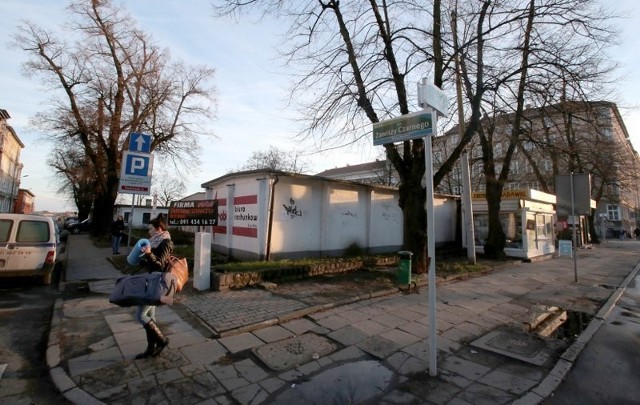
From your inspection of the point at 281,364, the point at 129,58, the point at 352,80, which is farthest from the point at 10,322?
the point at 129,58

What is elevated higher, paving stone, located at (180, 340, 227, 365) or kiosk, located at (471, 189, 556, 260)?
kiosk, located at (471, 189, 556, 260)

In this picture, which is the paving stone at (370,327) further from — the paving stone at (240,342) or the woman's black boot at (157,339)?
the woman's black boot at (157,339)

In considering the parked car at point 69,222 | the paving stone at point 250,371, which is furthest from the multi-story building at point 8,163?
the paving stone at point 250,371

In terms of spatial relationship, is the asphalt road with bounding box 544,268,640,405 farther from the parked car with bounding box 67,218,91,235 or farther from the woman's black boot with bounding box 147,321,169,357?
the parked car with bounding box 67,218,91,235

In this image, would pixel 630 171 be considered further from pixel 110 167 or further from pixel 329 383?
pixel 110 167

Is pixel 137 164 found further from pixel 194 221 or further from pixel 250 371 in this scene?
pixel 250 371

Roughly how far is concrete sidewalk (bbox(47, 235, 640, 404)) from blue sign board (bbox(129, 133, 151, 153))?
11.3 feet

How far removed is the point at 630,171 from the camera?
25.7 meters

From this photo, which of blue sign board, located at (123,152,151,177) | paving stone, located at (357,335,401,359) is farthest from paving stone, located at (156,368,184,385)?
blue sign board, located at (123,152,151,177)

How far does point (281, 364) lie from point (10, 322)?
4940 millimetres

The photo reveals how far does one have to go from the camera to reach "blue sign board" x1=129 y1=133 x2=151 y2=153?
8.30 meters

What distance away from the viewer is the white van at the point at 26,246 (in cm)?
770

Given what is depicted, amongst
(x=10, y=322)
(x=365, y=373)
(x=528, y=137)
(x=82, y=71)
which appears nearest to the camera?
(x=365, y=373)

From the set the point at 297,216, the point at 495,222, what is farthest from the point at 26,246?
the point at 495,222
